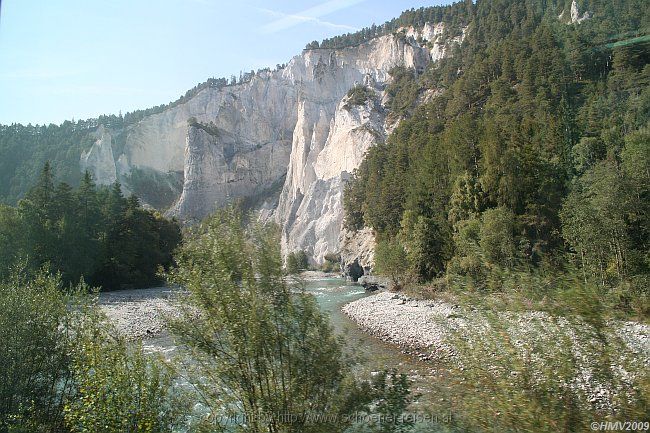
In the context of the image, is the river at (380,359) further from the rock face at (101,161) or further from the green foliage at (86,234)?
the rock face at (101,161)

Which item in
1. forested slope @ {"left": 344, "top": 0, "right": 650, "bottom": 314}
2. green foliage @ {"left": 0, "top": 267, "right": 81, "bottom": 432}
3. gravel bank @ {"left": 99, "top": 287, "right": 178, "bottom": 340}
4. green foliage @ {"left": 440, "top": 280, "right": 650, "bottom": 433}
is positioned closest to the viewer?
green foliage @ {"left": 440, "top": 280, "right": 650, "bottom": 433}

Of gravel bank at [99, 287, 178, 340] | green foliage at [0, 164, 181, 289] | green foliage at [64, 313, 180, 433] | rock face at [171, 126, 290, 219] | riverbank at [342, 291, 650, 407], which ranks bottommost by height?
gravel bank at [99, 287, 178, 340]

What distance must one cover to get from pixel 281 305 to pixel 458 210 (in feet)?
114

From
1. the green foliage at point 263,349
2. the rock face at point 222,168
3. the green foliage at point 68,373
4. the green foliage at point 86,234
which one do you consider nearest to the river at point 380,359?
the green foliage at point 263,349

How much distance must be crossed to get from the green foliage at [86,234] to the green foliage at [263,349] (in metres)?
33.4

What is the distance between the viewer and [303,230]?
300ft

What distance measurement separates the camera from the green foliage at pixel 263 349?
6.23 metres

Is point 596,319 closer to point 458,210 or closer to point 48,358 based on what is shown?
point 48,358

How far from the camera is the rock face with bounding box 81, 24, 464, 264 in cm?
8975

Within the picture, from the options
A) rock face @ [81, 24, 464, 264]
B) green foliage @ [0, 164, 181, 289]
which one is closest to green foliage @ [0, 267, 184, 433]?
green foliage @ [0, 164, 181, 289]

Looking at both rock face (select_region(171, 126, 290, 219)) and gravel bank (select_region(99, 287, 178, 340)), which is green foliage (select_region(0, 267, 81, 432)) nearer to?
gravel bank (select_region(99, 287, 178, 340))

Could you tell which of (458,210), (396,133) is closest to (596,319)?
(458,210)

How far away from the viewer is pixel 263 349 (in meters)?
6.34

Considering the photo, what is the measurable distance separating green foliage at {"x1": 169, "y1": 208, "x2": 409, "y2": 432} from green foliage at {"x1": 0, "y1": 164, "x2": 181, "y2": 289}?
33.4 m
